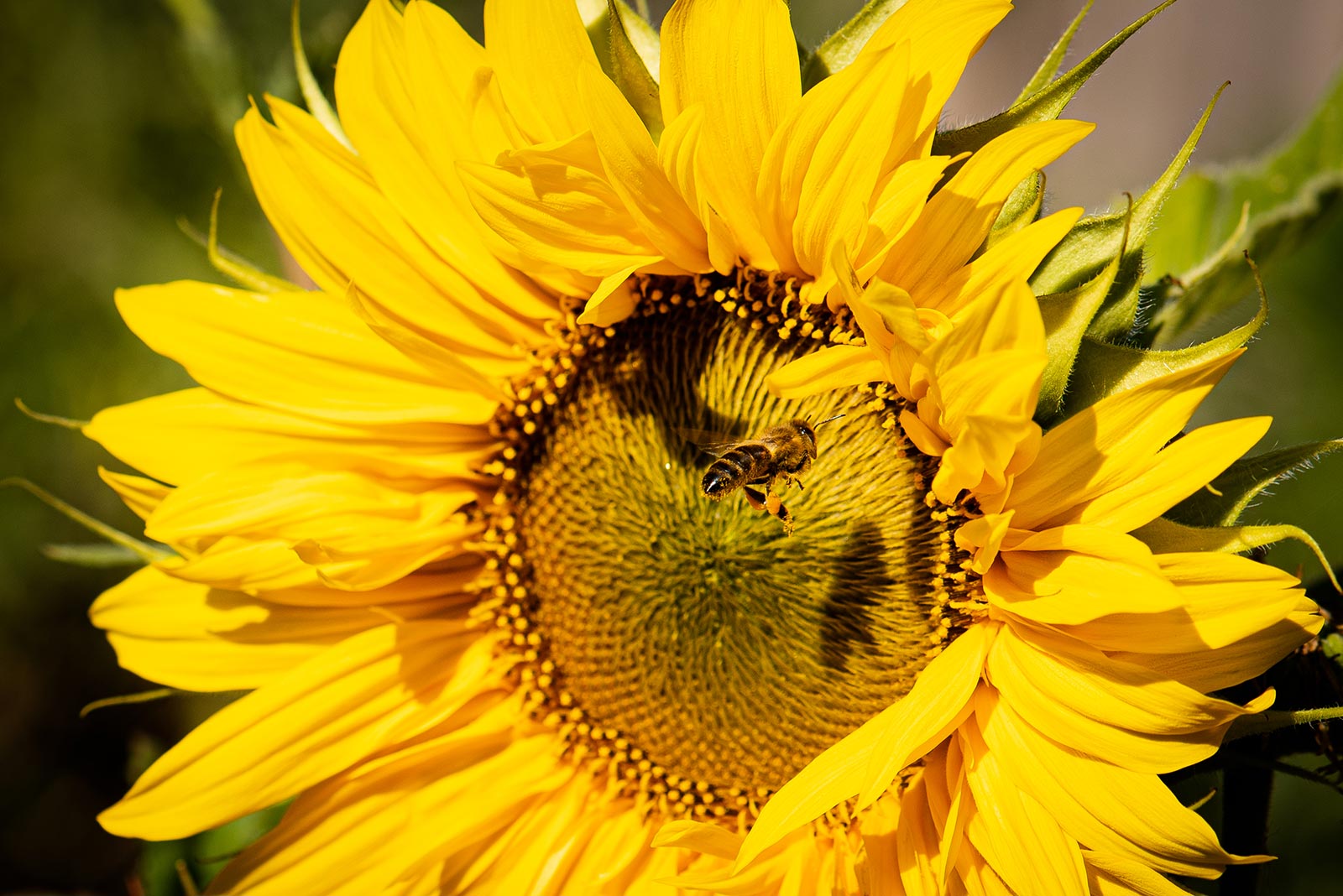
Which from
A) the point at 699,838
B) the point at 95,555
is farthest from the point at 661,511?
the point at 95,555

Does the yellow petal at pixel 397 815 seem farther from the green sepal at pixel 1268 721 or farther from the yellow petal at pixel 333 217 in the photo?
the green sepal at pixel 1268 721

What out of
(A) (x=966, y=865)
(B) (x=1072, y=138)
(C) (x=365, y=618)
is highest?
(B) (x=1072, y=138)

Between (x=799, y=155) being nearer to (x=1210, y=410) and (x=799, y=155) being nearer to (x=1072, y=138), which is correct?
(x=1072, y=138)

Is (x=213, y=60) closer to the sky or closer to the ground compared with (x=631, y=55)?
closer to the sky

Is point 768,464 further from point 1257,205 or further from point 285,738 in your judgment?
point 1257,205

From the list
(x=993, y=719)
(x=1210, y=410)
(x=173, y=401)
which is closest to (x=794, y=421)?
(x=993, y=719)

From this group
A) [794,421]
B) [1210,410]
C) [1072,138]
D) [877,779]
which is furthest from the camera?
[1210,410]

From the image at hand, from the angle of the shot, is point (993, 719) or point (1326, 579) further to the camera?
point (1326, 579)
